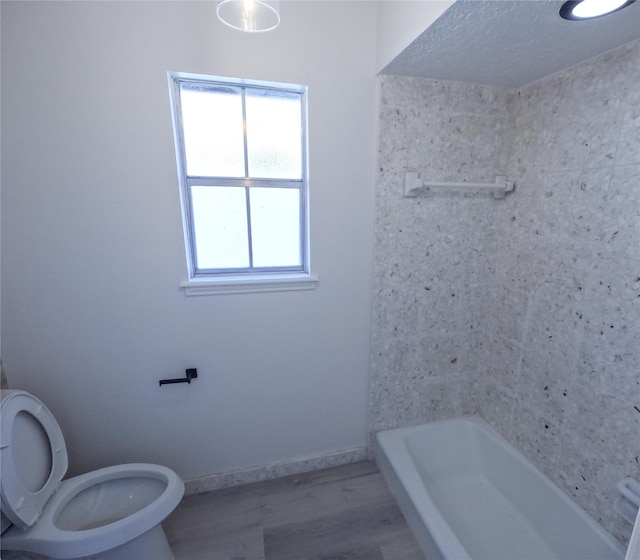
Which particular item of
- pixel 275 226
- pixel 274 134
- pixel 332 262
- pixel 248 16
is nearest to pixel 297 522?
pixel 332 262

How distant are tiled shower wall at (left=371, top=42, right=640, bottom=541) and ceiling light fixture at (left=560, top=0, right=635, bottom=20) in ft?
1.02

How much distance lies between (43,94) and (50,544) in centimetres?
162

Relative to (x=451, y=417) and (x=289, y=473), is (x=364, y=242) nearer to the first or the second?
(x=451, y=417)

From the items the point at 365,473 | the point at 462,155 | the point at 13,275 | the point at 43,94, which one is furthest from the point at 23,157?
the point at 365,473

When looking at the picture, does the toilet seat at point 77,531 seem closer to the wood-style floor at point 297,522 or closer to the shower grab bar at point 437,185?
the wood-style floor at point 297,522

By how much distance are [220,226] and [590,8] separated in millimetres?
1563

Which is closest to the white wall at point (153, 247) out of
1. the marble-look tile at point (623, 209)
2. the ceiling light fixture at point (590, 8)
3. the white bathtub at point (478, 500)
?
the white bathtub at point (478, 500)

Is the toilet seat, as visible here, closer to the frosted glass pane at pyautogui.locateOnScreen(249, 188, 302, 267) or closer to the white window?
the white window

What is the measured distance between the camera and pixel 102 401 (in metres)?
1.46

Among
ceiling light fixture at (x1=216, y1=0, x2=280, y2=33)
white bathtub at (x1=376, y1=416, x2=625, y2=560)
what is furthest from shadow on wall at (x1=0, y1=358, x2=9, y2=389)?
white bathtub at (x1=376, y1=416, x2=625, y2=560)

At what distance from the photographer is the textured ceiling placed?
955 millimetres

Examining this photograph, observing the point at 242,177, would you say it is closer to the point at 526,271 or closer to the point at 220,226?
the point at 220,226

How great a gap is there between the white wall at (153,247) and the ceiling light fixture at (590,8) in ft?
2.42

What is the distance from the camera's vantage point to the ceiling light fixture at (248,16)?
99 cm
